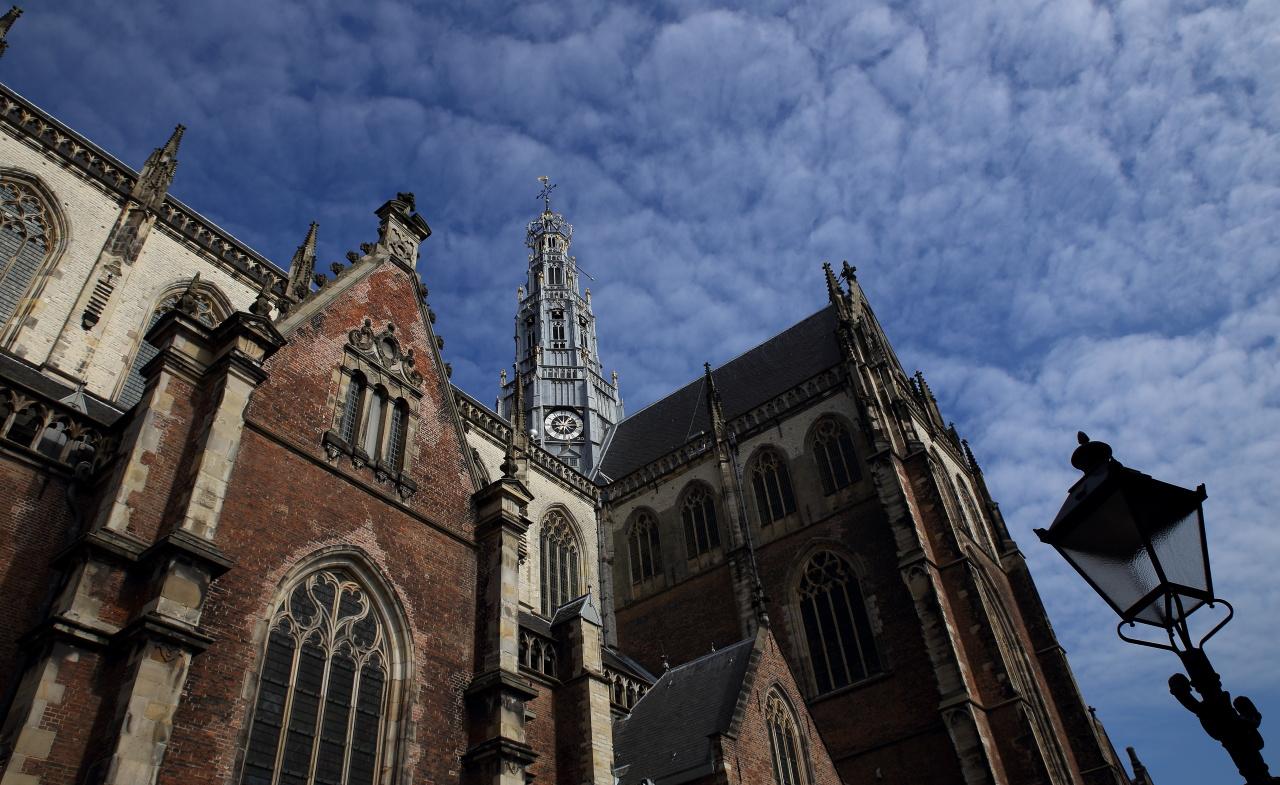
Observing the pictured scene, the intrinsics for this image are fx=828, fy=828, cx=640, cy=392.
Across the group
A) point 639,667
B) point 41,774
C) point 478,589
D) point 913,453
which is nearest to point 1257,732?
point 41,774

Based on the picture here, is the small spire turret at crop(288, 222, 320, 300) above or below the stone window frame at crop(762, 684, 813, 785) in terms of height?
above

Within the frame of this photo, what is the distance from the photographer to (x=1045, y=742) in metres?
20.3

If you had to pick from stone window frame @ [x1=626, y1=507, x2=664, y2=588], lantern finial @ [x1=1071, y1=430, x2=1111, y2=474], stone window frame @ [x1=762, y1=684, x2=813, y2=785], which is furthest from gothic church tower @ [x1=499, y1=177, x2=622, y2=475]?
lantern finial @ [x1=1071, y1=430, x2=1111, y2=474]

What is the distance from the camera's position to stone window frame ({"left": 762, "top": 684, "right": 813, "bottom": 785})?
51.5ft

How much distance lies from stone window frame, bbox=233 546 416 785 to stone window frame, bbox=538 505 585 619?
44.2 ft

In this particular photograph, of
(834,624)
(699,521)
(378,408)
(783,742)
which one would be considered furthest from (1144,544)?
(699,521)

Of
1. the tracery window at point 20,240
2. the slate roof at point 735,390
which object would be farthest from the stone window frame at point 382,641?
the slate roof at point 735,390

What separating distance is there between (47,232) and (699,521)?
19379 millimetres

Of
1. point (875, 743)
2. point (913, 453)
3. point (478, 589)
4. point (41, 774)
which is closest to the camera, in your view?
point (41, 774)

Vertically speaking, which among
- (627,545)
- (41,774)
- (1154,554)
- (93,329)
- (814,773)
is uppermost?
(627,545)

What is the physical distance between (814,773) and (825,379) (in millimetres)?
13575

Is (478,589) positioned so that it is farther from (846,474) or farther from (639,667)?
(846,474)

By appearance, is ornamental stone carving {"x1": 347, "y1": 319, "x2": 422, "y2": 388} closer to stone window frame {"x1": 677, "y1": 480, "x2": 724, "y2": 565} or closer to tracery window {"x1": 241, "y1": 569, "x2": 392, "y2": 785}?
tracery window {"x1": 241, "y1": 569, "x2": 392, "y2": 785}

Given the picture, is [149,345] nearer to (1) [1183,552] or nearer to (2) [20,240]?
(2) [20,240]
